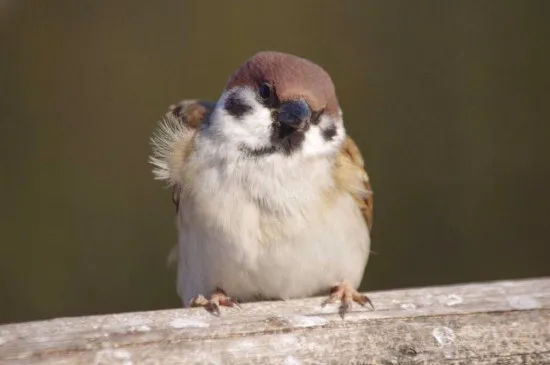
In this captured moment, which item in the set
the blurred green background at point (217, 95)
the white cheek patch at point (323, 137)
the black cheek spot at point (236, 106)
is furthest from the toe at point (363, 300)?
the blurred green background at point (217, 95)

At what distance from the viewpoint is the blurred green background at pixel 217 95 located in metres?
3.29

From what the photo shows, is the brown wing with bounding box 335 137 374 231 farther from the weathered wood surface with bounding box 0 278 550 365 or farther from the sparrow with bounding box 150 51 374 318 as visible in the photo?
the weathered wood surface with bounding box 0 278 550 365

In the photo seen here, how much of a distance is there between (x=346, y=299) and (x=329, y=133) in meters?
0.36

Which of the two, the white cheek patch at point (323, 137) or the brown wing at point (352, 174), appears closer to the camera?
the white cheek patch at point (323, 137)

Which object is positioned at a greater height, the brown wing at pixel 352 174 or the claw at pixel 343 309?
the brown wing at pixel 352 174

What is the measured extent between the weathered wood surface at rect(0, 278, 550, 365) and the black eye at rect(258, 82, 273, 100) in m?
0.40

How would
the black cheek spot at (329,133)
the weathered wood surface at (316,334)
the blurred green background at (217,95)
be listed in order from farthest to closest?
the blurred green background at (217,95)
the black cheek spot at (329,133)
the weathered wood surface at (316,334)

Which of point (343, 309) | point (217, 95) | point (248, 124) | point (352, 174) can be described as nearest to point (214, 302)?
point (343, 309)

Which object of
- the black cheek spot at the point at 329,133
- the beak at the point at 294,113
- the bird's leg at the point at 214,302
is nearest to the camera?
the bird's leg at the point at 214,302

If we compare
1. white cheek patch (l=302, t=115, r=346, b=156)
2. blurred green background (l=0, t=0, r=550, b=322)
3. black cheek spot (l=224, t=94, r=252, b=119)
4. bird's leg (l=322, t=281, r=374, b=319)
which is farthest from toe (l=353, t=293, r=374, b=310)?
blurred green background (l=0, t=0, r=550, b=322)

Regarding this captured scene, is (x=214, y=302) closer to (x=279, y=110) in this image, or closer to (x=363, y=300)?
(x=363, y=300)

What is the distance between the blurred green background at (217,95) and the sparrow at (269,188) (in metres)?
1.26

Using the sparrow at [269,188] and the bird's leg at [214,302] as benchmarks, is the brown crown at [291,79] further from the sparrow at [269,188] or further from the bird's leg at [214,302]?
the bird's leg at [214,302]

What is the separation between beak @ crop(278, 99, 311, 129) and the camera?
6.11 ft
